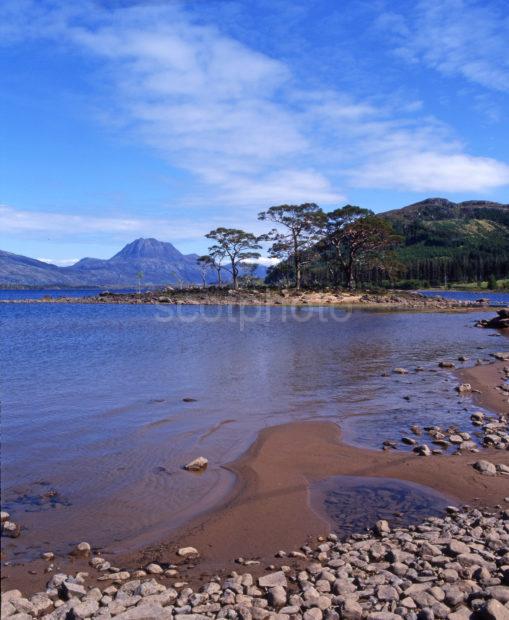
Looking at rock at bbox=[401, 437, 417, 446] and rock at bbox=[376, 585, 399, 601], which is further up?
rock at bbox=[376, 585, 399, 601]

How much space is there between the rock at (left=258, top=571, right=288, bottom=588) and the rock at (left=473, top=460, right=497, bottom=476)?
607 cm

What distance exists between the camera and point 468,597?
19.9 ft

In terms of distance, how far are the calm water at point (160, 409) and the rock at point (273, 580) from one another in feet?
7.93

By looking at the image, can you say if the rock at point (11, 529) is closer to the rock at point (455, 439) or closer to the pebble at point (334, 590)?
the pebble at point (334, 590)

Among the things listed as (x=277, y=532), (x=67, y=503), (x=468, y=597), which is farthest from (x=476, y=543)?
(x=67, y=503)

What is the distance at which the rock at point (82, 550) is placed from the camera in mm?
7715

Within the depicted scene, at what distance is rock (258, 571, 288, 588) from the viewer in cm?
668

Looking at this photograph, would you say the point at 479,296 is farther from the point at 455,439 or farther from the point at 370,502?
the point at 370,502

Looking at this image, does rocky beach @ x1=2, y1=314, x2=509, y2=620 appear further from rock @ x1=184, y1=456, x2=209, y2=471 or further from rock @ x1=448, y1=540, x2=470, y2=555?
rock @ x1=184, y1=456, x2=209, y2=471

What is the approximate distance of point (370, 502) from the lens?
32.0 feet

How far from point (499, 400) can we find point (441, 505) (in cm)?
979

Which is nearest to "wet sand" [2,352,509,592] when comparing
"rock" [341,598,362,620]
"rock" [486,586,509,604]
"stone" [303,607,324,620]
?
"stone" [303,607,324,620]

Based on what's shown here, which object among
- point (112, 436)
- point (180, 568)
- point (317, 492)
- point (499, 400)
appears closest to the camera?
point (180, 568)

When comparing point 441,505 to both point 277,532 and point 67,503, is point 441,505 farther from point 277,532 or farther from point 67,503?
point 67,503
